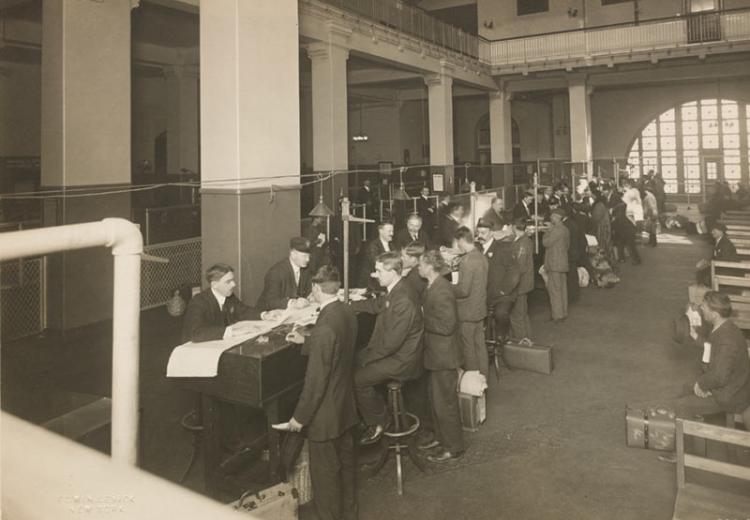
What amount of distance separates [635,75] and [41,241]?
968 inches

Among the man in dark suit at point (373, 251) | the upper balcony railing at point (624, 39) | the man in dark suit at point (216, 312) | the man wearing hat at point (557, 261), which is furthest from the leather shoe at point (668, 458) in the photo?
the upper balcony railing at point (624, 39)

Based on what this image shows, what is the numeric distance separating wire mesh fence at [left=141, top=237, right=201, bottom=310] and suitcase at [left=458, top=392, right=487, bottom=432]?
18.2ft

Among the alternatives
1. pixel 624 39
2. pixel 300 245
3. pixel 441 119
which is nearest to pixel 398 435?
pixel 300 245

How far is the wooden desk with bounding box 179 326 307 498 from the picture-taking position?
4.40 meters

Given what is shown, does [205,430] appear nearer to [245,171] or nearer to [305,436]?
[305,436]

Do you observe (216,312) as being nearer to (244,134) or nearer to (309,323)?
(309,323)

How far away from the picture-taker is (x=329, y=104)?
13836mm

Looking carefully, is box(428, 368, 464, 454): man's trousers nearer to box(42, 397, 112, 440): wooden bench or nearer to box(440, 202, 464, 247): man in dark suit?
box(42, 397, 112, 440): wooden bench

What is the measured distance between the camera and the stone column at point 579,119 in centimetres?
2223

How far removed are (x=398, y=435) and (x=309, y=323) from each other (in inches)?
50.9

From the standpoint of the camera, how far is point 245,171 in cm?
756

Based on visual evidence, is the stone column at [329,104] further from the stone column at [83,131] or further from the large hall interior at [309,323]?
the stone column at [83,131]

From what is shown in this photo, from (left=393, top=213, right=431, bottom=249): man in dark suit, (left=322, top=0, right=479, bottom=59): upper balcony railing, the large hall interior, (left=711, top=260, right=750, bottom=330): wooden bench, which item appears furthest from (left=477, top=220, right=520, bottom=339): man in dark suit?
(left=322, top=0, right=479, bottom=59): upper balcony railing

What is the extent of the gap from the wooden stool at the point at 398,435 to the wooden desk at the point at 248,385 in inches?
32.8
